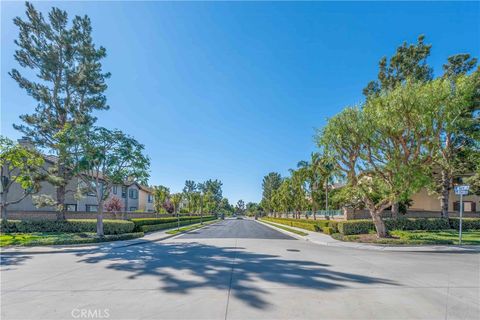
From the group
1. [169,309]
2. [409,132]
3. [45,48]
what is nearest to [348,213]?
[409,132]

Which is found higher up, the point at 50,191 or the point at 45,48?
the point at 45,48

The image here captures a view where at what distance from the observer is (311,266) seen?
32.6ft

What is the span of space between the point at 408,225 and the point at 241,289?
74.3ft

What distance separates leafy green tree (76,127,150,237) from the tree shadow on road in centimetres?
810

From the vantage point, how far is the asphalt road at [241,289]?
5.51 m

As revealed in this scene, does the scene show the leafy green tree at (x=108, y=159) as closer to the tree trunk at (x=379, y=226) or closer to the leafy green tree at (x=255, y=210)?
the tree trunk at (x=379, y=226)

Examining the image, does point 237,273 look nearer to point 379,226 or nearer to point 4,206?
point 379,226

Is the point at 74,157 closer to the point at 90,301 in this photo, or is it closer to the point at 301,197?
the point at 90,301

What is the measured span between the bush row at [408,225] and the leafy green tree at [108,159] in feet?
55.5

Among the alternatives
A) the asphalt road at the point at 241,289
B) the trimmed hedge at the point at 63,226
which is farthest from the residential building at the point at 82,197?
the asphalt road at the point at 241,289

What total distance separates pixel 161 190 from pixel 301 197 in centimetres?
2674

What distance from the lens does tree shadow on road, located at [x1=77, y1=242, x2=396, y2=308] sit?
23.5ft

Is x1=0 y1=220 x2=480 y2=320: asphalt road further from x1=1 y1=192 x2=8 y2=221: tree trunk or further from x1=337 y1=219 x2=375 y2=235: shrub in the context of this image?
x1=1 y1=192 x2=8 y2=221: tree trunk

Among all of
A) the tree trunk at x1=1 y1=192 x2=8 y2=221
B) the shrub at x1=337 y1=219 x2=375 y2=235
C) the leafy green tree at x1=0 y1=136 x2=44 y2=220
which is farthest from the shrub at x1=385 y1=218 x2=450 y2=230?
the tree trunk at x1=1 y1=192 x2=8 y2=221
